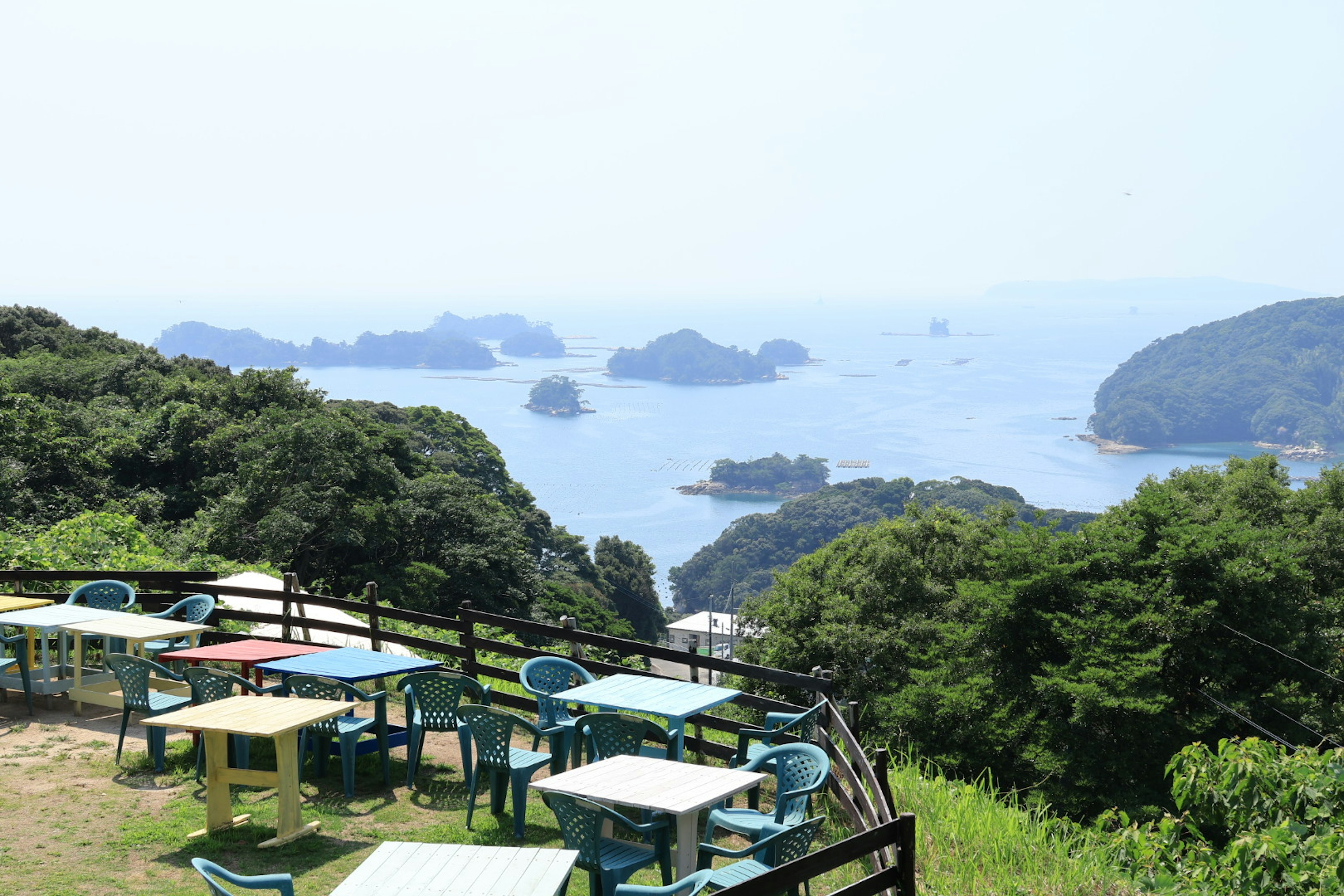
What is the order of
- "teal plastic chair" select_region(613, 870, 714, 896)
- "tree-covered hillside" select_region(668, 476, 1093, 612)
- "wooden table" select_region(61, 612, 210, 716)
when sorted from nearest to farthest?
"teal plastic chair" select_region(613, 870, 714, 896), "wooden table" select_region(61, 612, 210, 716), "tree-covered hillside" select_region(668, 476, 1093, 612)

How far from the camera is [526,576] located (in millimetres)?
37531

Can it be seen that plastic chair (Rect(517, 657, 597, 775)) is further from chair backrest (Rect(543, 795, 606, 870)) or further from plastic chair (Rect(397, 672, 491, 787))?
chair backrest (Rect(543, 795, 606, 870))

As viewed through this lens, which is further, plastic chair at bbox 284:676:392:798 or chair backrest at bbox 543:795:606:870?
plastic chair at bbox 284:676:392:798

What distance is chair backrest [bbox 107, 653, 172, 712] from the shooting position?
724 centimetres

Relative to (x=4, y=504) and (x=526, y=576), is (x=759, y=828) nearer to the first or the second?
(x=4, y=504)

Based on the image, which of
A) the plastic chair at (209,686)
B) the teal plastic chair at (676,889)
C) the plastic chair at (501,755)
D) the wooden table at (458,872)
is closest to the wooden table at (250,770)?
the plastic chair at (209,686)

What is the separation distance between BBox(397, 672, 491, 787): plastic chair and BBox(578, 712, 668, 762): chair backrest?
1120 mm

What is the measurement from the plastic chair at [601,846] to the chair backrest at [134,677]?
3701 millimetres

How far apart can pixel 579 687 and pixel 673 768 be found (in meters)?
1.95

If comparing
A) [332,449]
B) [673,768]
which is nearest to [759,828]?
[673,768]

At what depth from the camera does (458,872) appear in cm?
427

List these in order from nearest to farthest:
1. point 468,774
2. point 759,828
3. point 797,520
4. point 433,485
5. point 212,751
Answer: point 759,828, point 212,751, point 468,774, point 433,485, point 797,520

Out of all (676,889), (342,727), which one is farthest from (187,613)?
(676,889)

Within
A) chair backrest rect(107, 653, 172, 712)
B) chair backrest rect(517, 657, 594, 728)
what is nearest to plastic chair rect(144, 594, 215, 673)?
chair backrest rect(107, 653, 172, 712)
